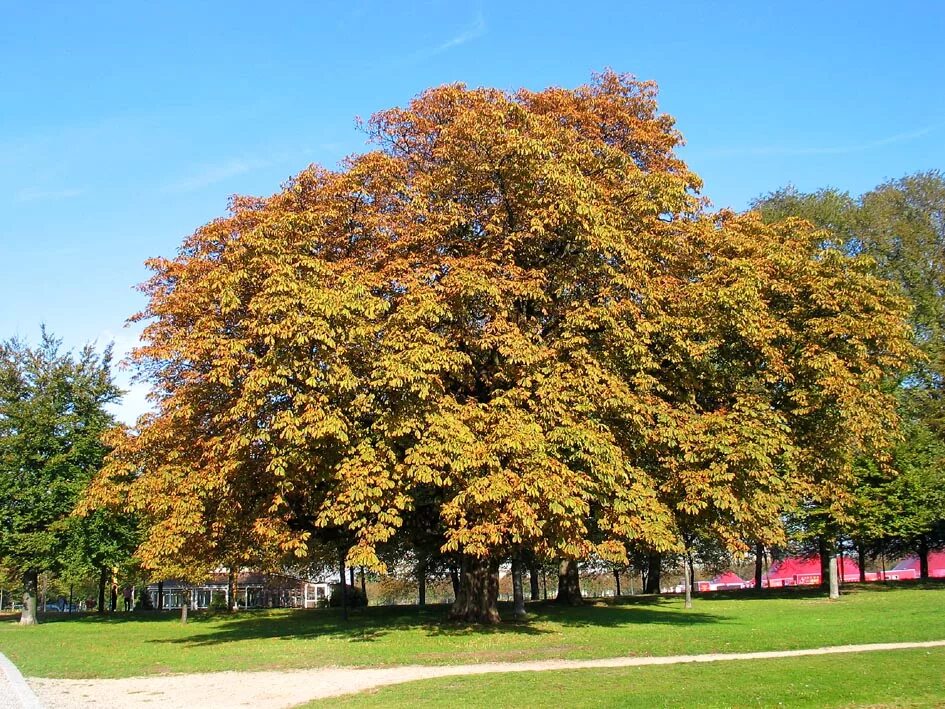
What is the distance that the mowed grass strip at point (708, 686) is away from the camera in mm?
10227

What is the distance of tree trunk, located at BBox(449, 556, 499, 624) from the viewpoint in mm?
23234

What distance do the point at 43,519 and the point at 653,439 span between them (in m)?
28.2

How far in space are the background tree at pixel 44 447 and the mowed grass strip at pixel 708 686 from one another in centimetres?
2704

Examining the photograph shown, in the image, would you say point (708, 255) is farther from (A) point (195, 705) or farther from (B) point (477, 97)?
(A) point (195, 705)

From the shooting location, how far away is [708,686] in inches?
448

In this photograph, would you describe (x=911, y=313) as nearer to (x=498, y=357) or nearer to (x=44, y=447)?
(x=498, y=357)

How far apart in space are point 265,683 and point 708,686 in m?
7.07

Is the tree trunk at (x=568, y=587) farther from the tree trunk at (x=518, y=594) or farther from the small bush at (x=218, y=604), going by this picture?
the small bush at (x=218, y=604)

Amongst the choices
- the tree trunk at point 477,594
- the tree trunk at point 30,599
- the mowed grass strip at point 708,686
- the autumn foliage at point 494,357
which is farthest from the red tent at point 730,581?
the mowed grass strip at point 708,686

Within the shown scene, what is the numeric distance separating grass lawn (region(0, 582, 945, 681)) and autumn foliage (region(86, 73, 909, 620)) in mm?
2115

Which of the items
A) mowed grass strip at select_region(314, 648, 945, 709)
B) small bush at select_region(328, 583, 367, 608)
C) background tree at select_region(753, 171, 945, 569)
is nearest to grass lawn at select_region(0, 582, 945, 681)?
mowed grass strip at select_region(314, 648, 945, 709)

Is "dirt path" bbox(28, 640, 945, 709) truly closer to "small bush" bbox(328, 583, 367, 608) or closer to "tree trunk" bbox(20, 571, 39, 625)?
"tree trunk" bbox(20, 571, 39, 625)

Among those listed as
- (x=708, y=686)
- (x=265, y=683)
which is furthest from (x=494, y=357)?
(x=708, y=686)

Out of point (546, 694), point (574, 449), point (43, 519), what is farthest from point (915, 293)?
point (43, 519)
